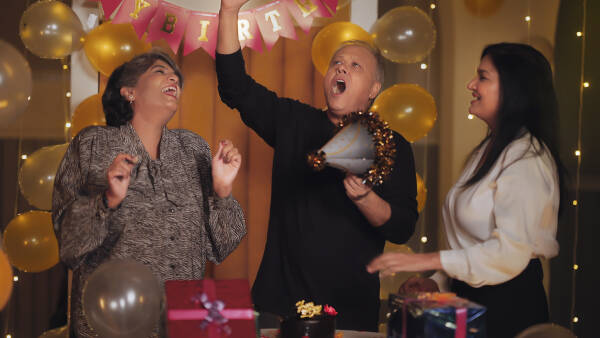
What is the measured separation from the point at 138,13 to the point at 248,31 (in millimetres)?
464

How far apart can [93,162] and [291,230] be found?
59cm

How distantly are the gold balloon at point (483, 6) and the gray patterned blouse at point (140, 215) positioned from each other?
1.74 meters

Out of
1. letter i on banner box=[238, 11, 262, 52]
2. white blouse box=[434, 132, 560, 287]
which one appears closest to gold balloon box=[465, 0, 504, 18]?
letter i on banner box=[238, 11, 262, 52]

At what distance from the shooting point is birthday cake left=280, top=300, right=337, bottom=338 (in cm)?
121

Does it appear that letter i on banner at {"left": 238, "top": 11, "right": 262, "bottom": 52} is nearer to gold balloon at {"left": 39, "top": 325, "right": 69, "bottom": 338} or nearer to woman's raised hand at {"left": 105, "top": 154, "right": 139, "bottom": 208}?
woman's raised hand at {"left": 105, "top": 154, "right": 139, "bottom": 208}

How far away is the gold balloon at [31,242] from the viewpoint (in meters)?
2.42

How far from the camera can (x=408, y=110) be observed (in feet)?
8.24

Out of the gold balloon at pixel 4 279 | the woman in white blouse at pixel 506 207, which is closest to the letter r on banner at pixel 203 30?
the gold balloon at pixel 4 279

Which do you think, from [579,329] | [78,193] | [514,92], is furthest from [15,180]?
[579,329]

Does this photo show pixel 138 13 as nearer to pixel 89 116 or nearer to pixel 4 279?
pixel 89 116

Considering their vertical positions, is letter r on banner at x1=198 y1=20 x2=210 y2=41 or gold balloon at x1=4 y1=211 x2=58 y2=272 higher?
letter r on banner at x1=198 y1=20 x2=210 y2=41

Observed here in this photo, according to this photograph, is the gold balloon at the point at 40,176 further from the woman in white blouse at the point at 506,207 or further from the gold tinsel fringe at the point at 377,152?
the woman in white blouse at the point at 506,207

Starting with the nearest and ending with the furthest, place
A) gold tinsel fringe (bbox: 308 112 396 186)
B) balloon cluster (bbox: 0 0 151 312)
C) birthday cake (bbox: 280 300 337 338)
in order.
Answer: birthday cake (bbox: 280 300 337 338), gold tinsel fringe (bbox: 308 112 396 186), balloon cluster (bbox: 0 0 151 312)

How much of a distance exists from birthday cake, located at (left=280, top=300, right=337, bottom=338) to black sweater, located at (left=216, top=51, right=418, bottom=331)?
0.47 m
